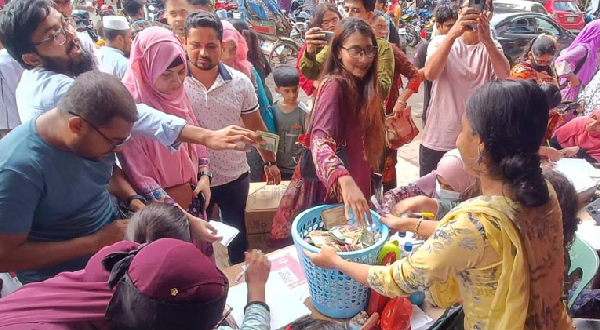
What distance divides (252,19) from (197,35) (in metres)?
8.33

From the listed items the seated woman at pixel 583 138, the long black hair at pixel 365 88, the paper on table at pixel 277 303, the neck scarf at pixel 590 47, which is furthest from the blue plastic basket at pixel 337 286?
the neck scarf at pixel 590 47

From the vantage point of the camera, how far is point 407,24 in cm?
1129

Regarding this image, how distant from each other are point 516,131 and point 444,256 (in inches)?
14.7

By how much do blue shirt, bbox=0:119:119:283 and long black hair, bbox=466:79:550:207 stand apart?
133 centimetres

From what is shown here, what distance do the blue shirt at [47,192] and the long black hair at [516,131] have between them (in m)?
1.33

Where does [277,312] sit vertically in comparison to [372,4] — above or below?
below

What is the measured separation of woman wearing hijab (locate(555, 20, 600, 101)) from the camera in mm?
4496

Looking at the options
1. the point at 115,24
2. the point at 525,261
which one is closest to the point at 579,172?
the point at 525,261

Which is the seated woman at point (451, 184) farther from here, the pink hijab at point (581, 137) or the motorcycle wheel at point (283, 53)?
the motorcycle wheel at point (283, 53)

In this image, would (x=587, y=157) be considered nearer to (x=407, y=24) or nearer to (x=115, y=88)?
(x=115, y=88)

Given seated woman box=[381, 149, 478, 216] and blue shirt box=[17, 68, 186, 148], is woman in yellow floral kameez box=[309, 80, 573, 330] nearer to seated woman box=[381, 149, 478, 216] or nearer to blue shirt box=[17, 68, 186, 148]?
seated woman box=[381, 149, 478, 216]

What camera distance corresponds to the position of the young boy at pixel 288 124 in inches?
136

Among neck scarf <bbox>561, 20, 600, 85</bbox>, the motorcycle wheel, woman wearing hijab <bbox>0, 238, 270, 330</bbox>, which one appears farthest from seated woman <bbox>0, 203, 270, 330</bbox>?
the motorcycle wheel

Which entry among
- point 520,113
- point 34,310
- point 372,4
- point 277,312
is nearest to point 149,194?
point 277,312
